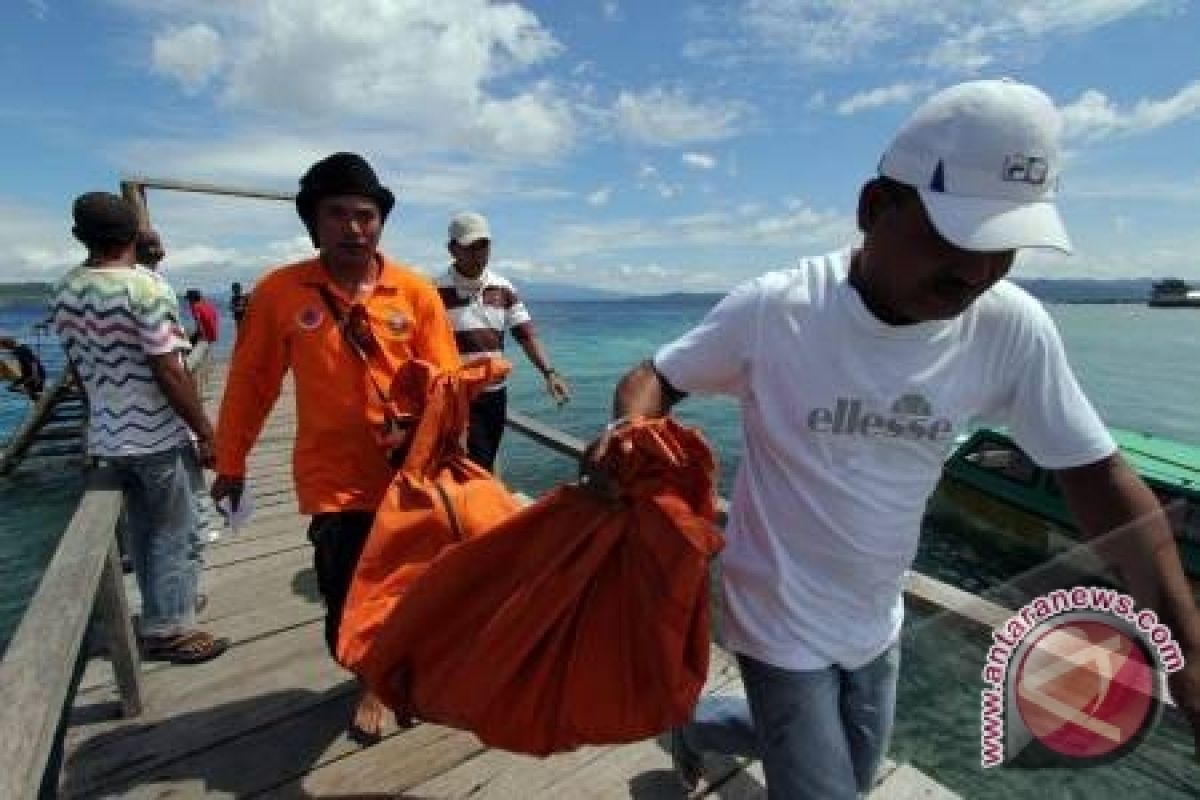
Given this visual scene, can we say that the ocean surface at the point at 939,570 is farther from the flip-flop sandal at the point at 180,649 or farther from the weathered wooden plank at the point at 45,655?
the flip-flop sandal at the point at 180,649

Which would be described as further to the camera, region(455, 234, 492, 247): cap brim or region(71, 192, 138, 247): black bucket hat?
region(455, 234, 492, 247): cap brim

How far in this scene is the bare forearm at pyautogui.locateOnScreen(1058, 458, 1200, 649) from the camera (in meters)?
1.62

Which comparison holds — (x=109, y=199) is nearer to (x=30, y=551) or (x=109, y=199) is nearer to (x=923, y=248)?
(x=923, y=248)

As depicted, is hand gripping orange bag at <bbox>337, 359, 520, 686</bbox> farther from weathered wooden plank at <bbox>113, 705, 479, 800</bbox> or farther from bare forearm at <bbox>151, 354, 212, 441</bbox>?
bare forearm at <bbox>151, 354, 212, 441</bbox>

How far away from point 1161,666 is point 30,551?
13811 mm

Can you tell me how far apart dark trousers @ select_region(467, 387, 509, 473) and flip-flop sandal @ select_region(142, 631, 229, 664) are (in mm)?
1676

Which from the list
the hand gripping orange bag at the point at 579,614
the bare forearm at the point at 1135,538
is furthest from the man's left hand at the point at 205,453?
the bare forearm at the point at 1135,538

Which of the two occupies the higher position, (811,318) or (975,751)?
(811,318)

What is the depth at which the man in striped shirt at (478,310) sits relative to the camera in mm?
4691

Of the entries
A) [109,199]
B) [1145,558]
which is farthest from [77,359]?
[1145,558]

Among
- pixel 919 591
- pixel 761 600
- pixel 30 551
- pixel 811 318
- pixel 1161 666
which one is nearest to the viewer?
pixel 1161 666

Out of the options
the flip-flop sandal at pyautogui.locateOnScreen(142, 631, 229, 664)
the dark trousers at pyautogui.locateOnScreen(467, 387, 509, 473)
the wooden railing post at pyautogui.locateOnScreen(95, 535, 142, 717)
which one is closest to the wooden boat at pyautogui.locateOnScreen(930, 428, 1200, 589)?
the dark trousers at pyautogui.locateOnScreen(467, 387, 509, 473)

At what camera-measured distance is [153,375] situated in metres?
3.37

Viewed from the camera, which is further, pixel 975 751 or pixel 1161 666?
pixel 975 751
